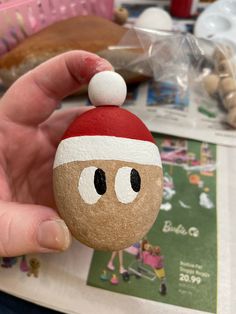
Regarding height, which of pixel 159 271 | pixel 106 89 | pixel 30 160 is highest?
pixel 106 89

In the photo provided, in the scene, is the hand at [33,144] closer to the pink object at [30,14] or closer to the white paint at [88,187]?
the white paint at [88,187]

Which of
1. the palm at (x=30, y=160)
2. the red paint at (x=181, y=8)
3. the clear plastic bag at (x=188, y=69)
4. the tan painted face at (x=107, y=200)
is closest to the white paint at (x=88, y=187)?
the tan painted face at (x=107, y=200)

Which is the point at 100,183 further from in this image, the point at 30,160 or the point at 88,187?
the point at 30,160

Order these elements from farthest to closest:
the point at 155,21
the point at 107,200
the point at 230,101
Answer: the point at 155,21 < the point at 230,101 < the point at 107,200

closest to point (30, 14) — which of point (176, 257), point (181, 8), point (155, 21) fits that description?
point (155, 21)

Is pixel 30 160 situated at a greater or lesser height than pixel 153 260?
greater

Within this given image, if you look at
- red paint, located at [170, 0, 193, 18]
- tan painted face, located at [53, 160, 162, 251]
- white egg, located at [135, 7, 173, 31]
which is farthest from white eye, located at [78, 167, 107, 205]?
red paint, located at [170, 0, 193, 18]
